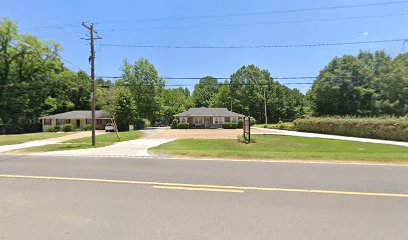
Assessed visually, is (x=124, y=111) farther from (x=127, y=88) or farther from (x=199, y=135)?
(x=199, y=135)

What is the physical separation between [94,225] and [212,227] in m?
1.98

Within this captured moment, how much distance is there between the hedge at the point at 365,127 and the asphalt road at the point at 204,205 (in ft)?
69.6

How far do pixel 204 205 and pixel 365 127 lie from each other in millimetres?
30167

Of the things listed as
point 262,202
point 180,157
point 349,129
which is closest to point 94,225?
point 262,202

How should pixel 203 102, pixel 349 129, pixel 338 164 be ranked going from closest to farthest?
pixel 338 164
pixel 349 129
pixel 203 102

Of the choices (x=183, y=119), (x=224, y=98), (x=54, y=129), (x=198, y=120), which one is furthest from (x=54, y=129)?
(x=224, y=98)

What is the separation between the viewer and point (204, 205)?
5379 mm

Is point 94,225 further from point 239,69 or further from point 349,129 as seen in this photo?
point 239,69

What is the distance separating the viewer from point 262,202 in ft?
18.3

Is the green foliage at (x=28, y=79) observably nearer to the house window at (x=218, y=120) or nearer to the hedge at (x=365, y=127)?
the house window at (x=218, y=120)

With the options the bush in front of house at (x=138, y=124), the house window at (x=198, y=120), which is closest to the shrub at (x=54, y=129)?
the bush in front of house at (x=138, y=124)

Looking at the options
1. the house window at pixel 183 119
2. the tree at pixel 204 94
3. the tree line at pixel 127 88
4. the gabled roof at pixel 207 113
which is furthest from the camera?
the tree at pixel 204 94

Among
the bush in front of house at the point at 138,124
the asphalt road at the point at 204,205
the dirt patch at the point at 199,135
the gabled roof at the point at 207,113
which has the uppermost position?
the gabled roof at the point at 207,113

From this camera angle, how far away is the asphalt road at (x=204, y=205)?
411cm
